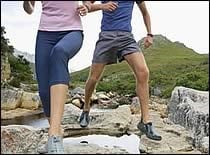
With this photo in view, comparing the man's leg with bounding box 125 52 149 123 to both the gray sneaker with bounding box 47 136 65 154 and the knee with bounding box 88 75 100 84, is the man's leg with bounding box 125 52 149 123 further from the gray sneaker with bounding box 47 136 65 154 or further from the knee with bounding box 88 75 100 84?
the gray sneaker with bounding box 47 136 65 154

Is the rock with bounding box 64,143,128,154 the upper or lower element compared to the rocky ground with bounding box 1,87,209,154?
upper

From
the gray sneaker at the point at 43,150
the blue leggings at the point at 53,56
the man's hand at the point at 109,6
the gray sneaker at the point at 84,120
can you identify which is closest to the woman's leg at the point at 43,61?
the blue leggings at the point at 53,56

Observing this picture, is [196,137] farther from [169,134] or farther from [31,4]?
[31,4]

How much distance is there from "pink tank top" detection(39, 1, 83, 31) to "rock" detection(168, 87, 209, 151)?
180 cm

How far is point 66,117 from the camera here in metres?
6.59

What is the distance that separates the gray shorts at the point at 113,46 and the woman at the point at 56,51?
0.79 m

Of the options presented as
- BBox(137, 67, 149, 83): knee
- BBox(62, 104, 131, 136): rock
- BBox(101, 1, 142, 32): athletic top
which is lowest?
BBox(62, 104, 131, 136): rock

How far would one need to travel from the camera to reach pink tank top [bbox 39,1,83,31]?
3934mm

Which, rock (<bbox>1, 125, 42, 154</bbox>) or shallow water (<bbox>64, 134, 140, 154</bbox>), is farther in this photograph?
shallow water (<bbox>64, 134, 140, 154</bbox>)

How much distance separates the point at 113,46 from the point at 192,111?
1.53 m

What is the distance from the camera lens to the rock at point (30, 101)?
48.2 feet

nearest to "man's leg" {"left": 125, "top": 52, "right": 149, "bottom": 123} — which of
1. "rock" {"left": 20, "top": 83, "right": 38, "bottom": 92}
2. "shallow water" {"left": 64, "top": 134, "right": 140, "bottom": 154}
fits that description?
"shallow water" {"left": 64, "top": 134, "right": 140, "bottom": 154}

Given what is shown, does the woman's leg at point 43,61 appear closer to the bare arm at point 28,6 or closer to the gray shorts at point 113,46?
the bare arm at point 28,6

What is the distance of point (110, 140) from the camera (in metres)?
5.38
